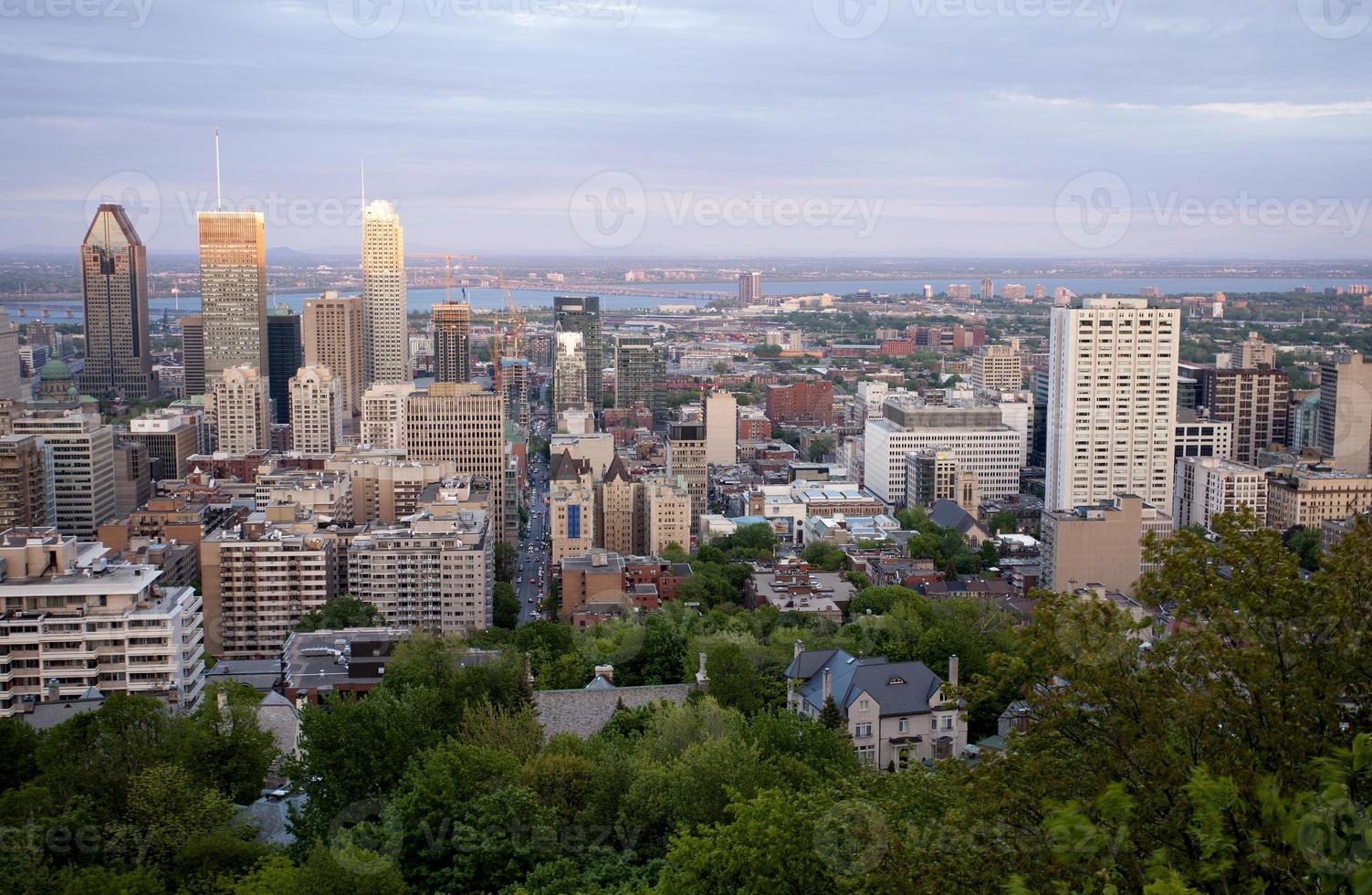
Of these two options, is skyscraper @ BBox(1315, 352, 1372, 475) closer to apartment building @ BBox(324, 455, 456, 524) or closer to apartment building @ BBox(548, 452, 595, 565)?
apartment building @ BBox(548, 452, 595, 565)

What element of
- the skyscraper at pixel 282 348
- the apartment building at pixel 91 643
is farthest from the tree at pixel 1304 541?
the skyscraper at pixel 282 348

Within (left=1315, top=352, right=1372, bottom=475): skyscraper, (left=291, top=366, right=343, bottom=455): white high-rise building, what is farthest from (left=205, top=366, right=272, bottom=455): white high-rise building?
(left=1315, top=352, right=1372, bottom=475): skyscraper

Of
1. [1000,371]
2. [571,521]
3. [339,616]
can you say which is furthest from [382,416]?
[1000,371]

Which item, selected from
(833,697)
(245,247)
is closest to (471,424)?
(833,697)

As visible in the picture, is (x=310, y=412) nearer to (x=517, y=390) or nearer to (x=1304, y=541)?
(x=517, y=390)

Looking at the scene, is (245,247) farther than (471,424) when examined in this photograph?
Yes

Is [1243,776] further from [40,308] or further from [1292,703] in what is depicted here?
[40,308]

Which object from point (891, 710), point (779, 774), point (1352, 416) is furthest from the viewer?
point (1352, 416)
